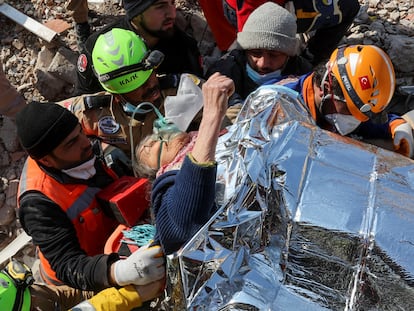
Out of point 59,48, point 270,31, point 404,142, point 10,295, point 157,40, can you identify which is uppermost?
point 270,31

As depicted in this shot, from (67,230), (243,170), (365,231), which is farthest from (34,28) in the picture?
(365,231)

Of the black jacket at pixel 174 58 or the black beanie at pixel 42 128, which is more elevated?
the black beanie at pixel 42 128

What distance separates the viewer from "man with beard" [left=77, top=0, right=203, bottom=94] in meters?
3.81

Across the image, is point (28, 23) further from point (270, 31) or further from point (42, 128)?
point (270, 31)

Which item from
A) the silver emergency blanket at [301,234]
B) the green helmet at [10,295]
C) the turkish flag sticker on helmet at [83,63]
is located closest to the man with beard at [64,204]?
the green helmet at [10,295]

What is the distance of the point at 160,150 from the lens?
2369 mm

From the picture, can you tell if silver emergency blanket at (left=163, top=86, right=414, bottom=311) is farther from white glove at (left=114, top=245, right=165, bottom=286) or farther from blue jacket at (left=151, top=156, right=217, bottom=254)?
white glove at (left=114, top=245, right=165, bottom=286)

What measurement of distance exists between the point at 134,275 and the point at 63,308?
805 mm

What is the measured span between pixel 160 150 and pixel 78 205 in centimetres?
77

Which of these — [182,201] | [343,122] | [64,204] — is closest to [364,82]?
[343,122]

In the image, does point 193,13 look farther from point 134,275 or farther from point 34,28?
point 134,275

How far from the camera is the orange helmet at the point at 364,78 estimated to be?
2.65 metres

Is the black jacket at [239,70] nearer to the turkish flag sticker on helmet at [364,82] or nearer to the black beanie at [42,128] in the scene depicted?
the turkish flag sticker on helmet at [364,82]

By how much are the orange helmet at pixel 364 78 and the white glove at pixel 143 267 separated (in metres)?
1.27
